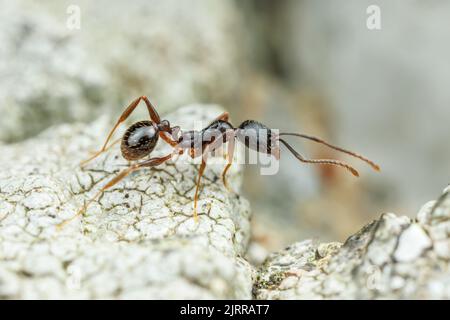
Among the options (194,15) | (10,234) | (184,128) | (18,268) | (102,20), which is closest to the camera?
(18,268)

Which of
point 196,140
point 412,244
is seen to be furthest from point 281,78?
point 412,244

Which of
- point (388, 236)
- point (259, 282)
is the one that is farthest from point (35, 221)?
point (388, 236)

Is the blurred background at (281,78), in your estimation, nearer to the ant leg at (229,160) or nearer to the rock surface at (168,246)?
the rock surface at (168,246)

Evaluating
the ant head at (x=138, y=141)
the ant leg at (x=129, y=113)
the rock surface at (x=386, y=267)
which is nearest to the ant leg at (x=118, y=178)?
the ant head at (x=138, y=141)

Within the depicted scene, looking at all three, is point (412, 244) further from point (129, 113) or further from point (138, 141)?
point (129, 113)

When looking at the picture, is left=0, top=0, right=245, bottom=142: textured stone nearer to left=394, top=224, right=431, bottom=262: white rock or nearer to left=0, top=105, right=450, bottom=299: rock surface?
left=0, top=105, right=450, bottom=299: rock surface
